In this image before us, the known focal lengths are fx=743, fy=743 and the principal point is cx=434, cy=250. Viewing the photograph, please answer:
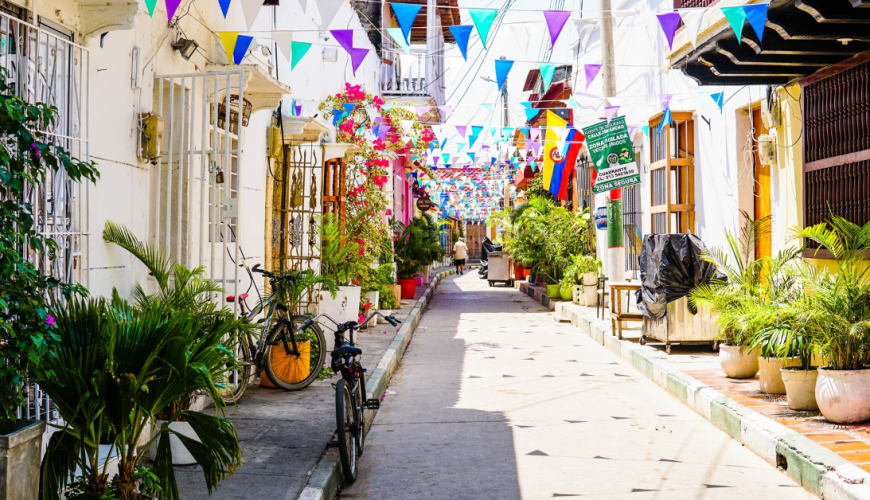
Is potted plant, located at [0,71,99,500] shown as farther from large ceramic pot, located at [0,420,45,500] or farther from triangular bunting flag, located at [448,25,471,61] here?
triangular bunting flag, located at [448,25,471,61]

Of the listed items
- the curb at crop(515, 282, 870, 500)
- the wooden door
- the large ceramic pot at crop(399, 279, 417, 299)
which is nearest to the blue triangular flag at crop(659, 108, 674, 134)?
the wooden door

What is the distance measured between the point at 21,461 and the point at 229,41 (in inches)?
219

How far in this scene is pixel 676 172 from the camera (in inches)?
505

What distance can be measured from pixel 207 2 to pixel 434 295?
17.3 metres

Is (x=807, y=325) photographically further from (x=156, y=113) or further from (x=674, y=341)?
(x=156, y=113)

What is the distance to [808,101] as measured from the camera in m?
8.37

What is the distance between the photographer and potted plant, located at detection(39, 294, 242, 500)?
3244 mm

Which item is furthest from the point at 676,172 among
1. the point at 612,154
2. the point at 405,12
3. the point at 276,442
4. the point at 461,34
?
the point at 276,442

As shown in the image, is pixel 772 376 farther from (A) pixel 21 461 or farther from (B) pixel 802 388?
(A) pixel 21 461

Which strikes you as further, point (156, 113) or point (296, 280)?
point (296, 280)

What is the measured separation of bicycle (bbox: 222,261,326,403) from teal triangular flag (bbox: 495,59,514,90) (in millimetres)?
3642

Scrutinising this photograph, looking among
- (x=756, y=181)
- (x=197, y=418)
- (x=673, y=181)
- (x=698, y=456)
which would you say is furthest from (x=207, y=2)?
(x=673, y=181)

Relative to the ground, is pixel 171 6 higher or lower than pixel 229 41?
lower

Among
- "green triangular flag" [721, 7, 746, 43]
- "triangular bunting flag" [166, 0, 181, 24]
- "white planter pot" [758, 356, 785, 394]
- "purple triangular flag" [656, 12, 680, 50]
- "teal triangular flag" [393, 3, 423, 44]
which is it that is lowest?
"white planter pot" [758, 356, 785, 394]
